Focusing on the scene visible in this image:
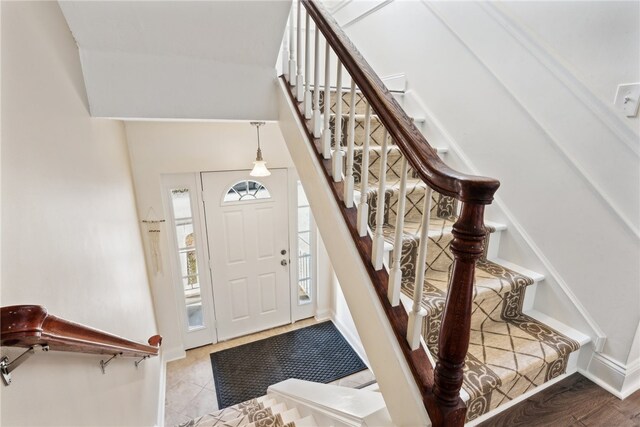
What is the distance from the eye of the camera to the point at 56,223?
3.11ft

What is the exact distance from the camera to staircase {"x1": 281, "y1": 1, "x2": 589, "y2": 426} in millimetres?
778

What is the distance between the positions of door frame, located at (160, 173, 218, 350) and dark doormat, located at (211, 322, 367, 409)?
0.30m

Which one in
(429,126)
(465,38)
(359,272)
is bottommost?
(359,272)

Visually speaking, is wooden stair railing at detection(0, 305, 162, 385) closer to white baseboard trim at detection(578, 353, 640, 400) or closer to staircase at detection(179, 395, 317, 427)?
staircase at detection(179, 395, 317, 427)

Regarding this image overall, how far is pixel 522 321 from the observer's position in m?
1.40

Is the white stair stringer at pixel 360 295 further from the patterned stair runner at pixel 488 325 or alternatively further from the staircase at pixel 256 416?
the staircase at pixel 256 416

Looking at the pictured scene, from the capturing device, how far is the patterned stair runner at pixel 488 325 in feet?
3.52

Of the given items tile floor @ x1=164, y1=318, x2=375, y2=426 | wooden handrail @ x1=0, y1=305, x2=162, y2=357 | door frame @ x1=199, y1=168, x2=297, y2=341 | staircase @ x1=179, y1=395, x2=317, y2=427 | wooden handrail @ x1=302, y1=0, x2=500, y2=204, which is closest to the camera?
wooden handrail @ x1=0, y1=305, x2=162, y2=357

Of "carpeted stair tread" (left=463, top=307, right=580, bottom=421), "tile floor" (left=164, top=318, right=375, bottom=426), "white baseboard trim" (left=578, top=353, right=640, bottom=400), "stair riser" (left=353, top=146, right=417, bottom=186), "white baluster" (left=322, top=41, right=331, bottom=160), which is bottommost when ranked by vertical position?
"tile floor" (left=164, top=318, right=375, bottom=426)

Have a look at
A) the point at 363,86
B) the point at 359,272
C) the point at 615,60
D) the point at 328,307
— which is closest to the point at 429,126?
the point at 615,60

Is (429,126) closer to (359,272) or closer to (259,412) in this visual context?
(359,272)

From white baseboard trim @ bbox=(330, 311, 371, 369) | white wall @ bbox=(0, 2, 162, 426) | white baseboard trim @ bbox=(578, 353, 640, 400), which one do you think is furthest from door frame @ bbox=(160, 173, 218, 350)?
white baseboard trim @ bbox=(578, 353, 640, 400)

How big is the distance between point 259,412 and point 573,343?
190 cm

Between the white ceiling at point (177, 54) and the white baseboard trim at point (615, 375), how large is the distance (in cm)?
197
